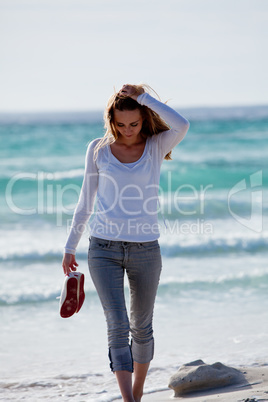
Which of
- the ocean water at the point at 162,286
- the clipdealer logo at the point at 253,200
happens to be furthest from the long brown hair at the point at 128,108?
the clipdealer logo at the point at 253,200

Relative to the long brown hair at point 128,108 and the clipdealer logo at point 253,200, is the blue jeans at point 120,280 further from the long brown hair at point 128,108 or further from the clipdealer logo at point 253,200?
the clipdealer logo at point 253,200

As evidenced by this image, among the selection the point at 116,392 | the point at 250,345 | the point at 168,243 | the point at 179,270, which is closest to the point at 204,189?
the point at 168,243

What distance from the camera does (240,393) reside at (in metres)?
3.38

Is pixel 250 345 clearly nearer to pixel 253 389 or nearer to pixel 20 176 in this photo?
pixel 253 389

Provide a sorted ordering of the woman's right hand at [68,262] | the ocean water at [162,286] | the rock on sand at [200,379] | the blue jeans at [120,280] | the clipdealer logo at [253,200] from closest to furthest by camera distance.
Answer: the blue jeans at [120,280]
the woman's right hand at [68,262]
the rock on sand at [200,379]
the ocean water at [162,286]
the clipdealer logo at [253,200]

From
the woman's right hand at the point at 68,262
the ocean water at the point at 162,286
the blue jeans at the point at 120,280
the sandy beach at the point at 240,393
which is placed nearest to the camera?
the blue jeans at the point at 120,280

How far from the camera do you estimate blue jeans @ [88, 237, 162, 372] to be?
2945 mm

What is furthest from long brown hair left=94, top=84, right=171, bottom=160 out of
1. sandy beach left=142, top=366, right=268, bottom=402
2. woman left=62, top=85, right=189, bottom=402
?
sandy beach left=142, top=366, right=268, bottom=402

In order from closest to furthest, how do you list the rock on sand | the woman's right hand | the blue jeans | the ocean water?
the blue jeans
the woman's right hand
the rock on sand
the ocean water

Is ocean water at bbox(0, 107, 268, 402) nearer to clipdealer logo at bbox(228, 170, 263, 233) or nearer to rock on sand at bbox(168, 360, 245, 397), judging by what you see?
clipdealer logo at bbox(228, 170, 263, 233)

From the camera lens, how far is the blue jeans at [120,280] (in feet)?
9.66

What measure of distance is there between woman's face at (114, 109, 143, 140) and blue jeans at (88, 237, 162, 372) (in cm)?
56

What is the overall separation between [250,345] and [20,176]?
13043mm

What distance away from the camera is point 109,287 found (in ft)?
9.68
